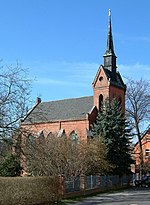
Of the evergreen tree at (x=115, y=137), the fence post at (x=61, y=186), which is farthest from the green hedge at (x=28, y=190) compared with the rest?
the evergreen tree at (x=115, y=137)

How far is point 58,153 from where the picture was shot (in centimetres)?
3281

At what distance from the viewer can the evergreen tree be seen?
3922 cm

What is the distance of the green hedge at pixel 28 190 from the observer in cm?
2019

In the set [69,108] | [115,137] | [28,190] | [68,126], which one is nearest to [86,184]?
[115,137]

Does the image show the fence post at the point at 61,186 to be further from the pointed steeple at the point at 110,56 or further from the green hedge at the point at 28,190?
the pointed steeple at the point at 110,56

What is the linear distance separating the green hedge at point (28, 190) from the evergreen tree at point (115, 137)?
47.2ft

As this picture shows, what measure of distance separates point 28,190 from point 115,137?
62.7 ft

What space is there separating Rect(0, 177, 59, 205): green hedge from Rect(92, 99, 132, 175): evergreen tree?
14.4m

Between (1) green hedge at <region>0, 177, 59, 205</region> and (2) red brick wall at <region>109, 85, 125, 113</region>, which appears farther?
(2) red brick wall at <region>109, 85, 125, 113</region>

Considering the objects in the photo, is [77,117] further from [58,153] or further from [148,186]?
[58,153]

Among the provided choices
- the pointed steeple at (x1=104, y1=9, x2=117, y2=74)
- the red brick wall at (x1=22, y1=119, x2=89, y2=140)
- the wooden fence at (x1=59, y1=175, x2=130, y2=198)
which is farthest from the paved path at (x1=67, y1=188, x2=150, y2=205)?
the pointed steeple at (x1=104, y1=9, x2=117, y2=74)

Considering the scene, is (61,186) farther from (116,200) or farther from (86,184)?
(86,184)

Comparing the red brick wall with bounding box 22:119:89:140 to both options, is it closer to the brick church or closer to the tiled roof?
the brick church

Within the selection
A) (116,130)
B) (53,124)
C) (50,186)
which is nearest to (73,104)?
(53,124)
